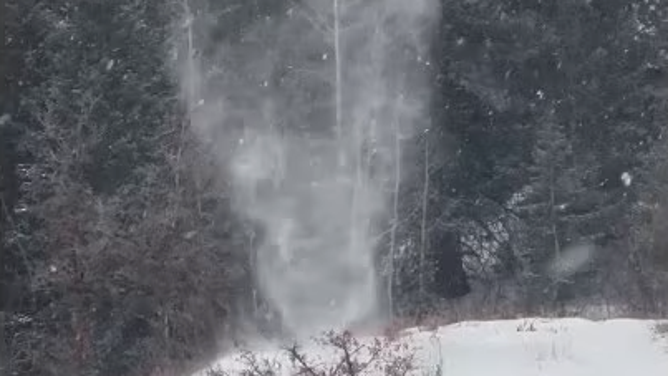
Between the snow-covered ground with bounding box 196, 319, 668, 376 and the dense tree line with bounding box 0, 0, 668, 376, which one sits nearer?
the snow-covered ground with bounding box 196, 319, 668, 376

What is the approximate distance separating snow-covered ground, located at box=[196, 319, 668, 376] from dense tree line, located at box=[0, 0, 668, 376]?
6.25 meters

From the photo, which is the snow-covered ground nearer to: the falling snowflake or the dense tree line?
the dense tree line

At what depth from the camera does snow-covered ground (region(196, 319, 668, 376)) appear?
959 centimetres

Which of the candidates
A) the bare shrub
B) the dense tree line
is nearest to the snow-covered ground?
the bare shrub

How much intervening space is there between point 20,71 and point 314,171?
33.7ft

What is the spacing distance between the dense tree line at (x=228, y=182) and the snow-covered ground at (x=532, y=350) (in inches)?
246

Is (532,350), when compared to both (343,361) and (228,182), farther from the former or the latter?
(228,182)

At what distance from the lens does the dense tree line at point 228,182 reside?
1905cm

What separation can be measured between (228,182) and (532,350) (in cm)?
1908

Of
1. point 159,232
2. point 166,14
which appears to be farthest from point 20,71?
point 159,232

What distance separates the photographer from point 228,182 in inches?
1123

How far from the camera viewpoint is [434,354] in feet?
33.6

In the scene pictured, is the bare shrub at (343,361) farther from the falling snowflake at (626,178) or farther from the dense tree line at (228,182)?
the falling snowflake at (626,178)

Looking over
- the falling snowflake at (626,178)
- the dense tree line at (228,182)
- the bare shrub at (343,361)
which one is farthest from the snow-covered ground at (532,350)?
the falling snowflake at (626,178)
